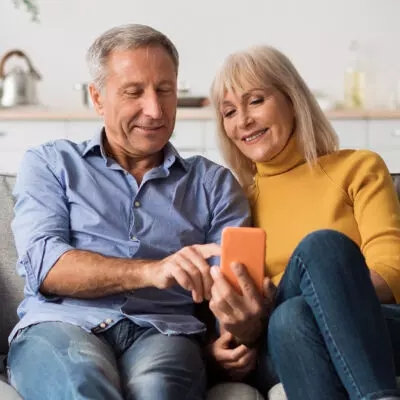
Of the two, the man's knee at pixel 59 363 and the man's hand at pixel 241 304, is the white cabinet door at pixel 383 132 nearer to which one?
the man's hand at pixel 241 304

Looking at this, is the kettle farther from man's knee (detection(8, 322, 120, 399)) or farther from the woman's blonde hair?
man's knee (detection(8, 322, 120, 399))

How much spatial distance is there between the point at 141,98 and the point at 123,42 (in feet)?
0.41

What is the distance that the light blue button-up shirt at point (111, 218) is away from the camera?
5.14ft

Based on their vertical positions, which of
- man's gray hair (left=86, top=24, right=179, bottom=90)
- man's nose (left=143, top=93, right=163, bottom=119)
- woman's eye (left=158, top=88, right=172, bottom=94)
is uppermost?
man's gray hair (left=86, top=24, right=179, bottom=90)

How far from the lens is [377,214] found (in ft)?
5.57

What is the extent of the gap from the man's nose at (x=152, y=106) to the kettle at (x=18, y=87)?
245cm

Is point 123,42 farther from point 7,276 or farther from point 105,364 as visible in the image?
point 105,364

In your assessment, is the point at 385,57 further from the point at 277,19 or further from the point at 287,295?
the point at 287,295

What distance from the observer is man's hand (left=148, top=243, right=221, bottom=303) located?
1.40m

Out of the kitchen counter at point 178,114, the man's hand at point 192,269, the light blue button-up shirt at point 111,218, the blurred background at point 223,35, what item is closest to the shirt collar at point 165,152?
the light blue button-up shirt at point 111,218

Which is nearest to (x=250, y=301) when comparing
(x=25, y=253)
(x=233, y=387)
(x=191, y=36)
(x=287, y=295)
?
(x=287, y=295)

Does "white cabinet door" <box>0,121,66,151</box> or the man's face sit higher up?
the man's face

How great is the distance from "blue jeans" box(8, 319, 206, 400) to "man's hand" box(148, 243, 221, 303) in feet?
0.43

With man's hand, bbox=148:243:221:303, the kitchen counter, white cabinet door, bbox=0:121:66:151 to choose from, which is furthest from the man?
white cabinet door, bbox=0:121:66:151
